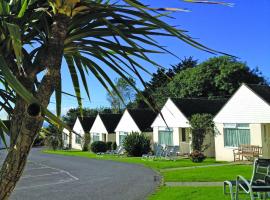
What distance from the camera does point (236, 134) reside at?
1175 inches

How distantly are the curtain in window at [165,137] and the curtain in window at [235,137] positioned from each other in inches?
266

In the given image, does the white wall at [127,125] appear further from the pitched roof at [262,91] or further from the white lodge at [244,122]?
the pitched roof at [262,91]

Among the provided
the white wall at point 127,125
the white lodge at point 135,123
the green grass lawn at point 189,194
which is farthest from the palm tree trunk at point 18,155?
the white wall at point 127,125

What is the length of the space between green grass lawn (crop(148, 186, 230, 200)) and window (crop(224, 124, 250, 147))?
15.7m

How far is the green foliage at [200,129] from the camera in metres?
31.6

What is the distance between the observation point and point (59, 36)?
9.52 ft

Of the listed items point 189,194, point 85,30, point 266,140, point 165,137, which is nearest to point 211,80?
point 165,137

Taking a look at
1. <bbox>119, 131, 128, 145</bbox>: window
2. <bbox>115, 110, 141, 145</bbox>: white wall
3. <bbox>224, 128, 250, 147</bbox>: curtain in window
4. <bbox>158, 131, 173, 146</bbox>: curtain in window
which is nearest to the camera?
<bbox>224, 128, 250, 147</bbox>: curtain in window

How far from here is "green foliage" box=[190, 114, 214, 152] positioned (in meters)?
31.6

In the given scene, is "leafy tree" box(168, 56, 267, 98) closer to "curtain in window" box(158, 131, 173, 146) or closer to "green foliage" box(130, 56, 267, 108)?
"green foliage" box(130, 56, 267, 108)

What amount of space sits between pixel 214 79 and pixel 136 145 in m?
26.8

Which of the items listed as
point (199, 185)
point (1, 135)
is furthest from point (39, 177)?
point (1, 135)

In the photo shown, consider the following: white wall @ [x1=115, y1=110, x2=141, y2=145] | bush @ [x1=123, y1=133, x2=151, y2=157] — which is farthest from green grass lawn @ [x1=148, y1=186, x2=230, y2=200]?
white wall @ [x1=115, y1=110, x2=141, y2=145]

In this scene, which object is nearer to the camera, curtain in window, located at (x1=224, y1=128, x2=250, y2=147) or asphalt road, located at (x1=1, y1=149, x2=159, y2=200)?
asphalt road, located at (x1=1, y1=149, x2=159, y2=200)
